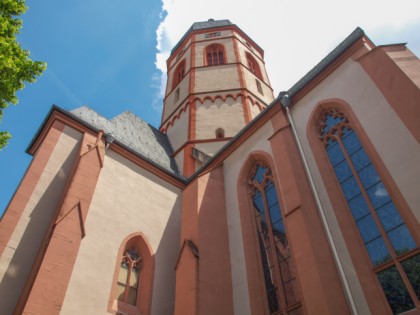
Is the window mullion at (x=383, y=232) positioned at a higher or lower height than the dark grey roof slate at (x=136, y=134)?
lower

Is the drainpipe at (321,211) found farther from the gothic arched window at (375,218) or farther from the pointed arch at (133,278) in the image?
the pointed arch at (133,278)

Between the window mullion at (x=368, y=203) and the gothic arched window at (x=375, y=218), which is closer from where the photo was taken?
the gothic arched window at (x=375, y=218)

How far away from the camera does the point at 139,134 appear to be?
14.6 m

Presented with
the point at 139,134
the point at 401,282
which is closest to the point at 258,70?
the point at 139,134

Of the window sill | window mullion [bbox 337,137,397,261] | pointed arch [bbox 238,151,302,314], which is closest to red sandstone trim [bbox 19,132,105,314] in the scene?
the window sill

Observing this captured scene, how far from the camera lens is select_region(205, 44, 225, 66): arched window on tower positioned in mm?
20483

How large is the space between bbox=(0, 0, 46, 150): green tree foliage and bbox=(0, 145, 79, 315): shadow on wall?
1.73 meters

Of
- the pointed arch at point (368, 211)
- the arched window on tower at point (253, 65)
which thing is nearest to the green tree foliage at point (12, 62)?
the pointed arch at point (368, 211)

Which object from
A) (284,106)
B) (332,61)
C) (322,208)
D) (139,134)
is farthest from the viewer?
(139,134)

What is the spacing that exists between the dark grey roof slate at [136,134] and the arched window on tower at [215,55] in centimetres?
598

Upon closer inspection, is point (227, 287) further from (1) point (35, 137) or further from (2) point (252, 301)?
(1) point (35, 137)

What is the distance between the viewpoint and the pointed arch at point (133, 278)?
8.07 meters

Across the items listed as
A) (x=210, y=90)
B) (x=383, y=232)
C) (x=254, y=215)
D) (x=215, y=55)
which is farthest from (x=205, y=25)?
(x=383, y=232)

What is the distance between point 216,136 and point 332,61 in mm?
6960
